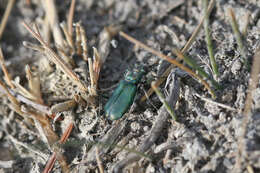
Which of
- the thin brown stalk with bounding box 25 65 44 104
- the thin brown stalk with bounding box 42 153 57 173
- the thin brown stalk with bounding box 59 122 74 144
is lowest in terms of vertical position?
the thin brown stalk with bounding box 42 153 57 173

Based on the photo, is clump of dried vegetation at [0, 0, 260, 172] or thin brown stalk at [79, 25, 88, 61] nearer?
clump of dried vegetation at [0, 0, 260, 172]

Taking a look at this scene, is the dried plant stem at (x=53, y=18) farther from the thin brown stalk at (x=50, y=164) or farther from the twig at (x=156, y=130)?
the twig at (x=156, y=130)

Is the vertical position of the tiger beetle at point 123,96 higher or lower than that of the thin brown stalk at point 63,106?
lower

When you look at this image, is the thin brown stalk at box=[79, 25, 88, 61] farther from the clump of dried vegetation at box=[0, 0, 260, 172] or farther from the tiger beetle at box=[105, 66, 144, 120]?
the tiger beetle at box=[105, 66, 144, 120]

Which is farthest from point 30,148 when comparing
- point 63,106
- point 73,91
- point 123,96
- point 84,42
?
point 84,42

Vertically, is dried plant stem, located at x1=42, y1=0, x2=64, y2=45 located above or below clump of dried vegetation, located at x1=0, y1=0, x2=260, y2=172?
above

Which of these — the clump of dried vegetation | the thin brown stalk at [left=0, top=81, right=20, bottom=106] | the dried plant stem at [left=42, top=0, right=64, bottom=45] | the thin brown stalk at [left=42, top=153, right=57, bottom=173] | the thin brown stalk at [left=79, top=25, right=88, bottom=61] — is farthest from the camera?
the dried plant stem at [left=42, top=0, right=64, bottom=45]

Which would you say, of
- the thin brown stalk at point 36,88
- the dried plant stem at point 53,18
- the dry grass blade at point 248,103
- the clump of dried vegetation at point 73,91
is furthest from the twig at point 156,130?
the dried plant stem at point 53,18

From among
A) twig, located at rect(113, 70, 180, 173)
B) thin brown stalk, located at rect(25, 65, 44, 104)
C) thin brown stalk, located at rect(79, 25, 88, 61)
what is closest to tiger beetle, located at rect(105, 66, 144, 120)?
twig, located at rect(113, 70, 180, 173)

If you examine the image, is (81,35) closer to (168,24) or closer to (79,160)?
(168,24)
